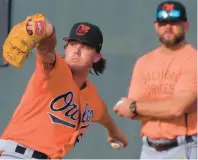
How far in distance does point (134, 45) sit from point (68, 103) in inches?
63.2

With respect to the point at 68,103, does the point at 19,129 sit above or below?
below

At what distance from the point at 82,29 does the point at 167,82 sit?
97 cm

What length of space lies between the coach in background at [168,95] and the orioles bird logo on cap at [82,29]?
0.68 meters

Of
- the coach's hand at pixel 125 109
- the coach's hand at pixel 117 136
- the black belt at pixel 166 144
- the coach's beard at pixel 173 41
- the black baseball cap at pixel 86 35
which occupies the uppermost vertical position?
the coach's beard at pixel 173 41

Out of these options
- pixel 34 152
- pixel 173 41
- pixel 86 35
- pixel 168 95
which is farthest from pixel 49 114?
pixel 173 41

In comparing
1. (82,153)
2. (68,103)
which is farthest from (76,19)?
(68,103)

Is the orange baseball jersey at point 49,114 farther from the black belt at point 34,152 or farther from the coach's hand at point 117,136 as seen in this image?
the coach's hand at point 117,136

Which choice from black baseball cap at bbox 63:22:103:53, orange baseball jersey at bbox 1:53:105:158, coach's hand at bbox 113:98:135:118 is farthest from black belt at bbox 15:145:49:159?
black baseball cap at bbox 63:22:103:53

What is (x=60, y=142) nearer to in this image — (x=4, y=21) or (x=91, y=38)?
(x=91, y=38)

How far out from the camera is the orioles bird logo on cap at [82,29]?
4.33 m

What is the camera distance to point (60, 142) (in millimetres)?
4148

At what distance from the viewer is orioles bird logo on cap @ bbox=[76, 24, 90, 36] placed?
433cm

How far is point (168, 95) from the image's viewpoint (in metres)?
3.65

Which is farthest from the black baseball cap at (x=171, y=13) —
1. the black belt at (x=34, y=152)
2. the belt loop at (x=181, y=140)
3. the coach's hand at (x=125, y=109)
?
the black belt at (x=34, y=152)
